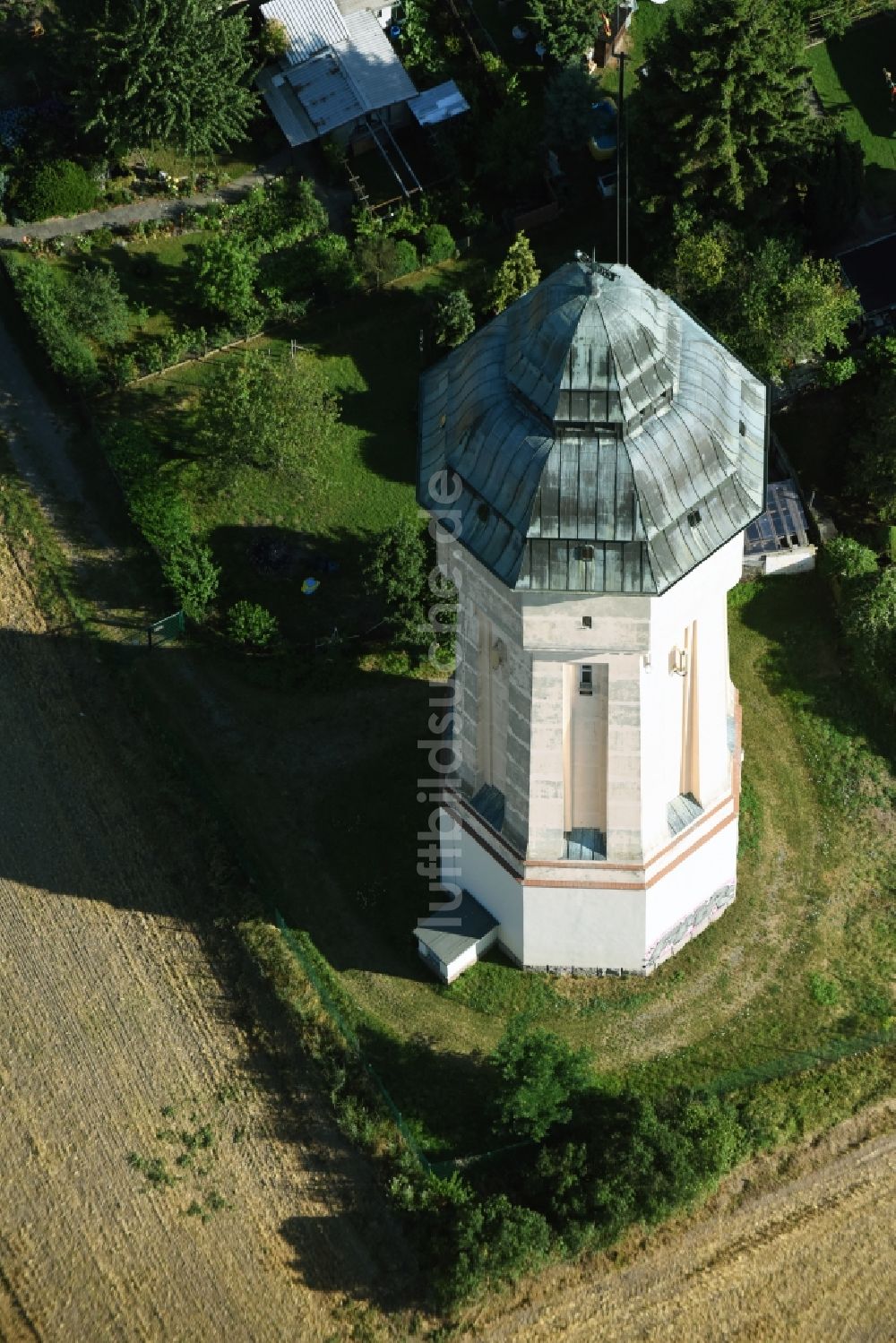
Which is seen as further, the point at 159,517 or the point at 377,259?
the point at 377,259

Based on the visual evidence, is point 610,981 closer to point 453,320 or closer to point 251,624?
point 251,624

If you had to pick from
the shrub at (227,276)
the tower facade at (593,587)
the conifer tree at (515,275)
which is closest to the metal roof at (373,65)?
the shrub at (227,276)

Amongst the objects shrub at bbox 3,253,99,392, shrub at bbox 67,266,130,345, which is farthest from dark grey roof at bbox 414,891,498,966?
shrub at bbox 67,266,130,345

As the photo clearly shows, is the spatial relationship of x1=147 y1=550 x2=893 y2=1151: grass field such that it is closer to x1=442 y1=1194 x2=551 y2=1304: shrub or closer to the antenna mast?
x1=442 y1=1194 x2=551 y2=1304: shrub

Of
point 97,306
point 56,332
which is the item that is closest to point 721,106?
point 97,306

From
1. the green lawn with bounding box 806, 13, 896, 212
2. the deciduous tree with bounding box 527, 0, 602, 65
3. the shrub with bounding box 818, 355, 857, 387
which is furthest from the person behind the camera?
the deciduous tree with bounding box 527, 0, 602, 65
